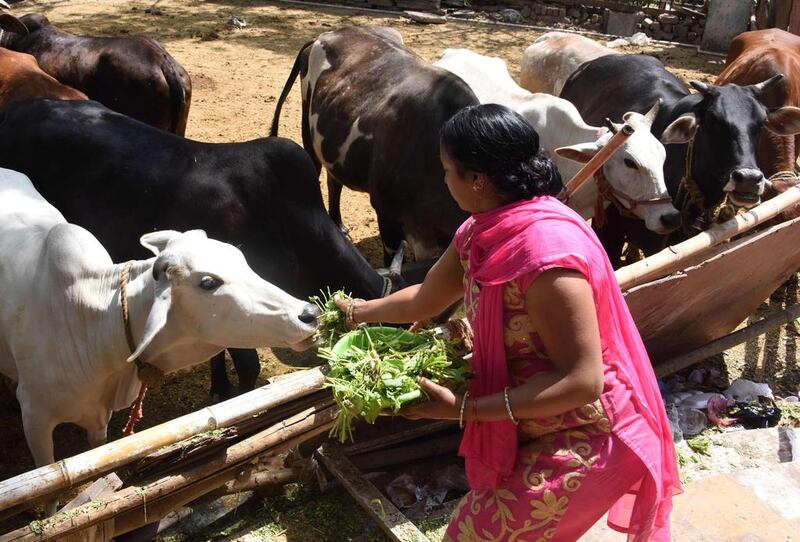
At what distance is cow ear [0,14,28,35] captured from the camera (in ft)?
24.0

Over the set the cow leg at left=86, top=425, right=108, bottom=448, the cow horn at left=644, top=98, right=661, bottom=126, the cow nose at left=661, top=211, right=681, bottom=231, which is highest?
the cow horn at left=644, top=98, right=661, bottom=126

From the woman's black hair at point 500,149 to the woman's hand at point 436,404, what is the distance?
54cm

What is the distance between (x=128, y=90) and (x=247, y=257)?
134 inches

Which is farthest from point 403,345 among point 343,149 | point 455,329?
point 343,149

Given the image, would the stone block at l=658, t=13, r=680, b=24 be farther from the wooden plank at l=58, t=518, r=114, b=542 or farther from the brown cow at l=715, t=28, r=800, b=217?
the wooden plank at l=58, t=518, r=114, b=542

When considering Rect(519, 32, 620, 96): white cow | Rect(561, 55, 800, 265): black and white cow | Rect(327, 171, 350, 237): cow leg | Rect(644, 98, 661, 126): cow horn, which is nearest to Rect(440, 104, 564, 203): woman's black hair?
Rect(561, 55, 800, 265): black and white cow

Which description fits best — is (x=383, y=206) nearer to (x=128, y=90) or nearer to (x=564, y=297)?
(x=128, y=90)

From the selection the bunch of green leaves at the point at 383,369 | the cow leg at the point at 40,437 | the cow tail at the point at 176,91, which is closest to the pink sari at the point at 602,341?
the bunch of green leaves at the point at 383,369

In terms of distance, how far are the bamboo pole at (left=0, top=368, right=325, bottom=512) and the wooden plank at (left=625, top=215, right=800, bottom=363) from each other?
6.00 feet

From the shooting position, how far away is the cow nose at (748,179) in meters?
4.72

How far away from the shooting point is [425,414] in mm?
2139

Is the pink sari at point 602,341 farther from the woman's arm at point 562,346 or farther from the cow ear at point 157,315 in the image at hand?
the cow ear at point 157,315

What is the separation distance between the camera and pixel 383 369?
219 cm

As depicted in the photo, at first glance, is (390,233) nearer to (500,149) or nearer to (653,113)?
(653,113)
